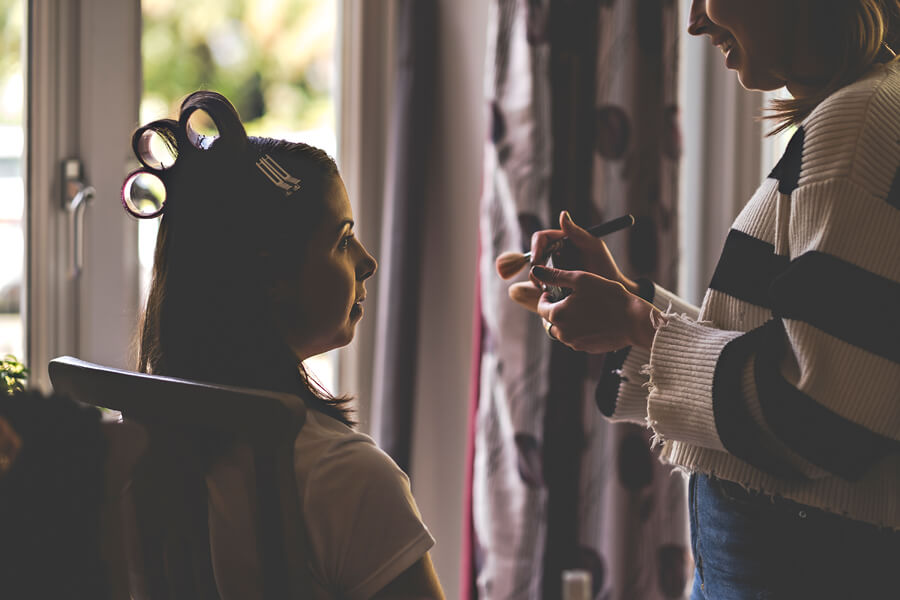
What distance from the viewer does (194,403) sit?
632 millimetres

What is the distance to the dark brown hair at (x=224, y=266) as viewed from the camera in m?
0.85

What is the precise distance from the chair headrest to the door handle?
932 mm

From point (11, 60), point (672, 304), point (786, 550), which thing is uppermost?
point (11, 60)

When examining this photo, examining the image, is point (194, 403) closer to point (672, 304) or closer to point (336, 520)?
point (336, 520)

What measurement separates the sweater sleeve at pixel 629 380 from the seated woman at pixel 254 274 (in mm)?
332

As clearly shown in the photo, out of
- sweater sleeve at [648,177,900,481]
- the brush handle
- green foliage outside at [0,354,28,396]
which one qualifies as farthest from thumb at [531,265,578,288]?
green foliage outside at [0,354,28,396]

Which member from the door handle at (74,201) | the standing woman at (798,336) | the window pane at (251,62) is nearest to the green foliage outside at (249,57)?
the window pane at (251,62)

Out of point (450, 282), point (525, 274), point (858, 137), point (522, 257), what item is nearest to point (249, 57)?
point (450, 282)

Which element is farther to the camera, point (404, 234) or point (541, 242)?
point (404, 234)

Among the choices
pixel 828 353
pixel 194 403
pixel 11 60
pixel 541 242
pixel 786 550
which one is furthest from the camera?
pixel 11 60

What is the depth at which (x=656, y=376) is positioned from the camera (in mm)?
848

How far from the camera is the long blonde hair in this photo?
2.69 feet

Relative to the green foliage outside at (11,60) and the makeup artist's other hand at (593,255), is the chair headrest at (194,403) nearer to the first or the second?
the makeup artist's other hand at (593,255)

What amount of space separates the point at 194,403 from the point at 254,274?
0.85 ft
